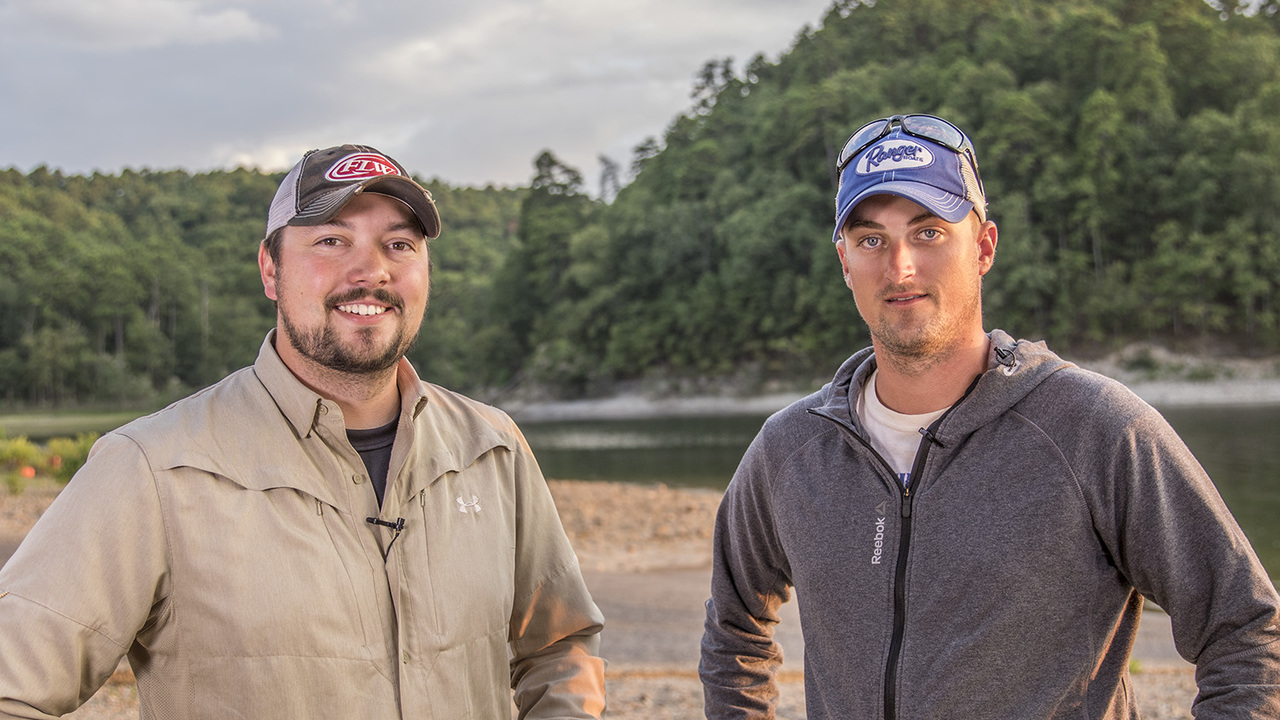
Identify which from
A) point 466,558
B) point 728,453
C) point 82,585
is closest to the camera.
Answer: point 82,585

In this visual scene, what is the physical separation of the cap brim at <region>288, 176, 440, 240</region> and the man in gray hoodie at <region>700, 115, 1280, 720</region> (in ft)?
3.20

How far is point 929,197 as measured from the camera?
6.55 ft

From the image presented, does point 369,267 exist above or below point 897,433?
above

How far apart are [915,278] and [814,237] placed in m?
63.0

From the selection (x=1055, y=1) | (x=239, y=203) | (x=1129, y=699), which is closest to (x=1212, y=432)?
(x=1129, y=699)

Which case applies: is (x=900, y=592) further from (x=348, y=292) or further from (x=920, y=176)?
(x=348, y=292)

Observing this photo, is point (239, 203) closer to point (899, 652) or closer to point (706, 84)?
point (706, 84)

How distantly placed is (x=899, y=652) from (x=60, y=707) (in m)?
1.57

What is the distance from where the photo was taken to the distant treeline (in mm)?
53500

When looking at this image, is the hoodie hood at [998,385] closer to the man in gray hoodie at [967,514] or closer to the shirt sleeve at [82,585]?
the man in gray hoodie at [967,514]

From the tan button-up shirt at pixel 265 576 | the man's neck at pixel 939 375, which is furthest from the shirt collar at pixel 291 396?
the man's neck at pixel 939 375

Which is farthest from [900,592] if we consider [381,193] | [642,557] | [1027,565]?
[642,557]

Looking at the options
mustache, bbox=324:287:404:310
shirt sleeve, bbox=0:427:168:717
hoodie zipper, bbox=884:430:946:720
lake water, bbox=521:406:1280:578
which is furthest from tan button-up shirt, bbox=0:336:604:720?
lake water, bbox=521:406:1280:578

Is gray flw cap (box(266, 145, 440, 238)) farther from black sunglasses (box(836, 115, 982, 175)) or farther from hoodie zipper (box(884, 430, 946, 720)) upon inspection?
hoodie zipper (box(884, 430, 946, 720))
